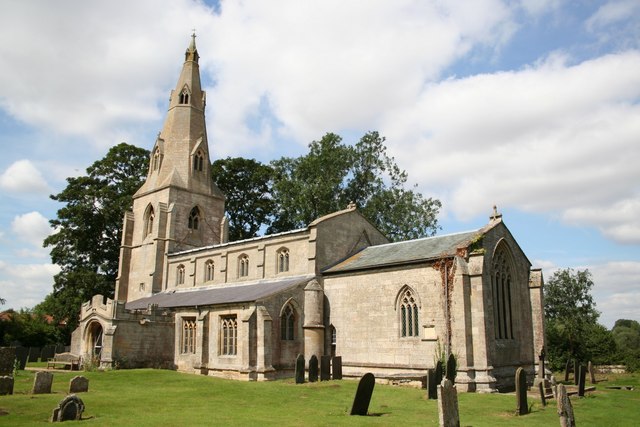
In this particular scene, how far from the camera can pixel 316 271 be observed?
30.3 meters

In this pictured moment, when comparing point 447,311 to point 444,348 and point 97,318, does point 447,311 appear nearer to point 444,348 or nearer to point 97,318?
point 444,348

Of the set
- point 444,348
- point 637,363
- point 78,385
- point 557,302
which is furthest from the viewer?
point 557,302

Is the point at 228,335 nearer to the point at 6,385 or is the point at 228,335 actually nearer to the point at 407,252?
the point at 407,252

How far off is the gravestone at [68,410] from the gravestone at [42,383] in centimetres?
599

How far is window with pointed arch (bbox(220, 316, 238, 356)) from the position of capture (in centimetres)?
2878

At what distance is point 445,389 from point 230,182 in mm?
48502

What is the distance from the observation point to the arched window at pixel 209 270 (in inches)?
1549

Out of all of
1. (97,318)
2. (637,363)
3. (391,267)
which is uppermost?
(391,267)

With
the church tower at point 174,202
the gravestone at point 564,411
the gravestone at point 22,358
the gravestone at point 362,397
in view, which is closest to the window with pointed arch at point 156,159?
A: the church tower at point 174,202

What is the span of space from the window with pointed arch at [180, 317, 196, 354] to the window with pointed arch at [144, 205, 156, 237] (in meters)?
15.0

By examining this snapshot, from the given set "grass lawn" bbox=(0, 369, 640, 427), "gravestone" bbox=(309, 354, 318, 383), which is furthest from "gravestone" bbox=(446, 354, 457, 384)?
"gravestone" bbox=(309, 354, 318, 383)

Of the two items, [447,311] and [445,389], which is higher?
[447,311]

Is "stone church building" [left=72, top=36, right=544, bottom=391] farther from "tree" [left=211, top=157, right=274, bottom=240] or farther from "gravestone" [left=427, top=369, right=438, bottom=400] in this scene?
"tree" [left=211, top=157, right=274, bottom=240]

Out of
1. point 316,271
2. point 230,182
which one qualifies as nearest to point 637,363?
point 316,271
